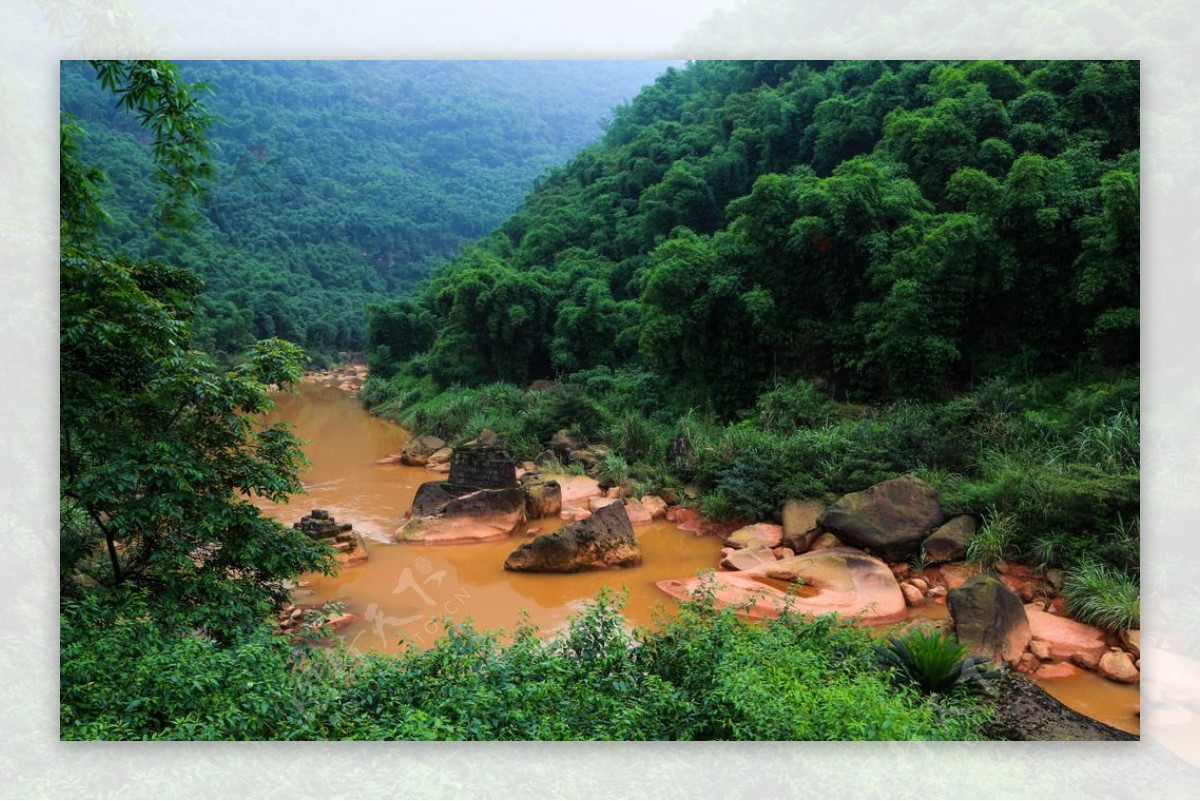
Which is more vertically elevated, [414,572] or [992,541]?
[992,541]

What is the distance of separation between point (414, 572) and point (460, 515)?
558 mm

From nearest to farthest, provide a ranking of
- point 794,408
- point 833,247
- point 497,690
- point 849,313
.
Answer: point 497,690 < point 794,408 < point 849,313 < point 833,247

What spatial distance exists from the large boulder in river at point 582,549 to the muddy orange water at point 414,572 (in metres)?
0.05

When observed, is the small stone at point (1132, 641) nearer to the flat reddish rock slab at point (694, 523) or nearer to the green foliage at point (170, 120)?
the flat reddish rock slab at point (694, 523)

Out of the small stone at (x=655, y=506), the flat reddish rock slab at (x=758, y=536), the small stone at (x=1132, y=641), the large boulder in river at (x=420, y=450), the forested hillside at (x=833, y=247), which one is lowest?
the small stone at (x=1132, y=641)

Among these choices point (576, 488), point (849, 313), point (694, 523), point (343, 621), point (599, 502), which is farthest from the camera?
point (849, 313)

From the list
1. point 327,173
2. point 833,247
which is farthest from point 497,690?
point 833,247

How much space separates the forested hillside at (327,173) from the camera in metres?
3.82

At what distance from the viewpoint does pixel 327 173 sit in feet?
17.8

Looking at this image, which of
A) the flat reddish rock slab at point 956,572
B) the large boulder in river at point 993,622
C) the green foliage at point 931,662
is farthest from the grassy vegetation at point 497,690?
the flat reddish rock slab at point 956,572

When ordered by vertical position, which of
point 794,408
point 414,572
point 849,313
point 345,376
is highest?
point 849,313

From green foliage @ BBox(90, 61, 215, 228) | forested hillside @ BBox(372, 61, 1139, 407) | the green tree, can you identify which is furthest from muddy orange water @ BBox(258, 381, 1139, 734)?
green foliage @ BBox(90, 61, 215, 228)

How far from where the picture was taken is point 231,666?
2904mm

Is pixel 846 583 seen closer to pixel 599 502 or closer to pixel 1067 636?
pixel 1067 636
